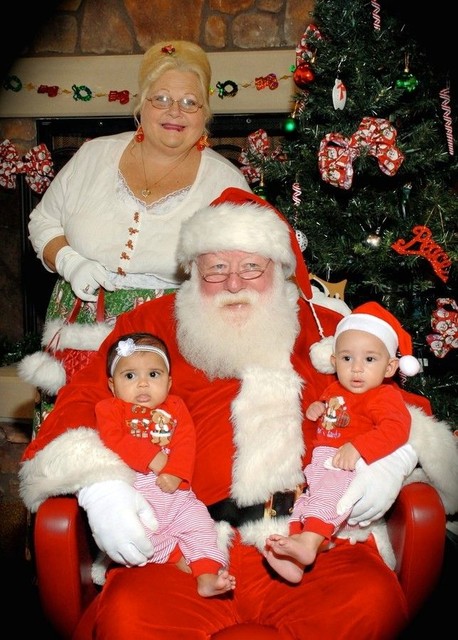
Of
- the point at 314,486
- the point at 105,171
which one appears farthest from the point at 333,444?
the point at 105,171

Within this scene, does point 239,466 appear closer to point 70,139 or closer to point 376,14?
point 376,14

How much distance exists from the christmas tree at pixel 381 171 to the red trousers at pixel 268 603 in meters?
1.25

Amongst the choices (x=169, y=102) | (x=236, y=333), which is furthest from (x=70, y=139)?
(x=236, y=333)

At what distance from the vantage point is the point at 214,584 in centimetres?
175

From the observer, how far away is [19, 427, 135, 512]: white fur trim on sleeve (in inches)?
74.1

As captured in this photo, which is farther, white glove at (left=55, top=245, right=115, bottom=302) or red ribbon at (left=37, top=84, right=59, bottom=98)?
red ribbon at (left=37, top=84, right=59, bottom=98)

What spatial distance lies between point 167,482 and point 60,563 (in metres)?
0.34

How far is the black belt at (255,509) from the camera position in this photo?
6.56ft

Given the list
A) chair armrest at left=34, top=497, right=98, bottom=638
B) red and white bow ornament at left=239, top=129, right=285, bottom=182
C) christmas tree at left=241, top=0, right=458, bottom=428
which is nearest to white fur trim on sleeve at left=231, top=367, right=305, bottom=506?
chair armrest at left=34, top=497, right=98, bottom=638

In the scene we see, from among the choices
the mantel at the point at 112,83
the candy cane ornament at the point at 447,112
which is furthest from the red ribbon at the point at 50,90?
the candy cane ornament at the point at 447,112

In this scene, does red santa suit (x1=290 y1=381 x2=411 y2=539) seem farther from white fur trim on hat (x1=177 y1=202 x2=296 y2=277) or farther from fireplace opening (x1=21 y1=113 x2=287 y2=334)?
fireplace opening (x1=21 y1=113 x2=287 y2=334)

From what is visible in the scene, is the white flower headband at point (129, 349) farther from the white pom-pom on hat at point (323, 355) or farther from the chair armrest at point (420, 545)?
the chair armrest at point (420, 545)

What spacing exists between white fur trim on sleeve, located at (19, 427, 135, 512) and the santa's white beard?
1.44ft

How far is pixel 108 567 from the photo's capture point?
207cm
